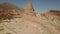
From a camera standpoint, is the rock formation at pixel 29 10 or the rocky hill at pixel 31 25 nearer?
the rocky hill at pixel 31 25

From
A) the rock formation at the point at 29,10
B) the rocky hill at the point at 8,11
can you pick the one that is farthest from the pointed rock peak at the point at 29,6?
the rocky hill at the point at 8,11

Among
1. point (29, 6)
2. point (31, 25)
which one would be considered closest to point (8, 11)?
point (29, 6)

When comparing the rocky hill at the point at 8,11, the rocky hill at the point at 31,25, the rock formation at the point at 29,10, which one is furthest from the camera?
the rocky hill at the point at 8,11

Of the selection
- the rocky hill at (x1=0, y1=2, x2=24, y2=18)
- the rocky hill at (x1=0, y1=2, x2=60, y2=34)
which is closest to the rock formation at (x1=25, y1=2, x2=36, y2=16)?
the rocky hill at (x1=0, y1=2, x2=60, y2=34)

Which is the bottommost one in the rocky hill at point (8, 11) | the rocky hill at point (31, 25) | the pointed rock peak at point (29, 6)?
the rocky hill at point (31, 25)

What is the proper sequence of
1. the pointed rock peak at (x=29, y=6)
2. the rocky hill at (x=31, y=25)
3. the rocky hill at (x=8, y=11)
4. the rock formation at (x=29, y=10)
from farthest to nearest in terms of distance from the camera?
the rocky hill at (x=8, y=11), the pointed rock peak at (x=29, y=6), the rock formation at (x=29, y=10), the rocky hill at (x=31, y=25)

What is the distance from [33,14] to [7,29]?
0.92 m

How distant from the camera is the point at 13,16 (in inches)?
200

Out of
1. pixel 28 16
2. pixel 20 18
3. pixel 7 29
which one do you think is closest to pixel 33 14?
pixel 28 16

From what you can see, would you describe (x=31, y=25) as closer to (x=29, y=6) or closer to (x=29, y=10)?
(x=29, y=10)

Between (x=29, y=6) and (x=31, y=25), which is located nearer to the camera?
(x=31, y=25)

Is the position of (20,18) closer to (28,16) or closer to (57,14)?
(28,16)

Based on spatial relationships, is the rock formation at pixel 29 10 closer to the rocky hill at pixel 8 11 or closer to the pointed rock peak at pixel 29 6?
the pointed rock peak at pixel 29 6

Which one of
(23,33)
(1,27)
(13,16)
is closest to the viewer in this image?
(23,33)
